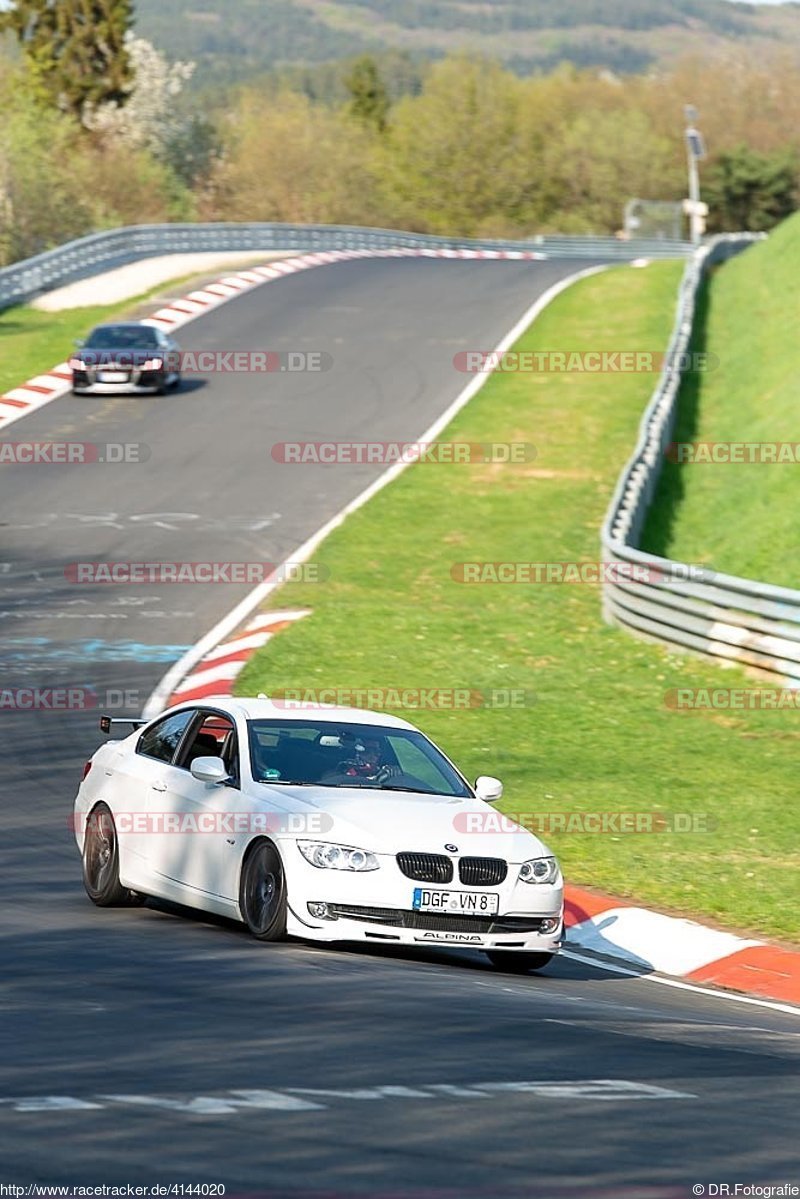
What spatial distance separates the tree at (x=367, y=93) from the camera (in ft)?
408

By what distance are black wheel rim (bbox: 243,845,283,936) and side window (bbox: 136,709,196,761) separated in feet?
4.73

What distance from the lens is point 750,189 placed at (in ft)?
348

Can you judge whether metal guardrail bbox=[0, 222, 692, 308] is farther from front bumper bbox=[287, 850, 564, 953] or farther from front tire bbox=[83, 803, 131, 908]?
front bumper bbox=[287, 850, 564, 953]

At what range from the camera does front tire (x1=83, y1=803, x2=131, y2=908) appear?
11.8 meters

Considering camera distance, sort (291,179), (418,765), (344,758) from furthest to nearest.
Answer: (291,179) → (418,765) → (344,758)

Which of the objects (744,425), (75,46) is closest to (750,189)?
(75,46)

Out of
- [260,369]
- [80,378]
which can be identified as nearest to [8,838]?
[80,378]

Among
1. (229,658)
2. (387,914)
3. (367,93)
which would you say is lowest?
(229,658)

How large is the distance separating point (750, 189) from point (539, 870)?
9932 centimetres

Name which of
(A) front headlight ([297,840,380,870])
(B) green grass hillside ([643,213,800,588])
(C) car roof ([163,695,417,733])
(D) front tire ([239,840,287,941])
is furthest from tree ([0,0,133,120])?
(A) front headlight ([297,840,380,870])

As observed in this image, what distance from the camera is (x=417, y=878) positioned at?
1055 centimetres

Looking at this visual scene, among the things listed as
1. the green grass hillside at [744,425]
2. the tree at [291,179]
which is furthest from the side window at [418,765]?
the tree at [291,179]

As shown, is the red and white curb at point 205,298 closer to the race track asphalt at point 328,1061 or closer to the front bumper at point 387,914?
the race track asphalt at point 328,1061

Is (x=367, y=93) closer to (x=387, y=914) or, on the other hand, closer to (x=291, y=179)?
(x=291, y=179)
